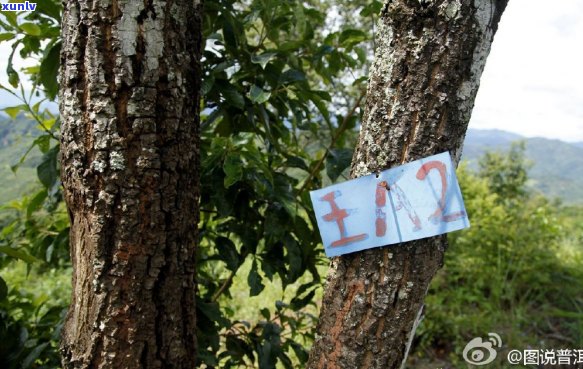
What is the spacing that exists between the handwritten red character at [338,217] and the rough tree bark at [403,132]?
0.03 m

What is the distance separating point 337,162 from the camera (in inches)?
43.9

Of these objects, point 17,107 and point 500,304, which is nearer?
point 17,107

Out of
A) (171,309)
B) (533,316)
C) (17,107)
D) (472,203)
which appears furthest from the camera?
(472,203)

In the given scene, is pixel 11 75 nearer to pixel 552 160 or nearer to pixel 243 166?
pixel 243 166

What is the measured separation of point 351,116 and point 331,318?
2.07 ft

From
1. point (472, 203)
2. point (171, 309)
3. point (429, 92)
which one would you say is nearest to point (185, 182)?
point (171, 309)

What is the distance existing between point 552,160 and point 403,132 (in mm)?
161431

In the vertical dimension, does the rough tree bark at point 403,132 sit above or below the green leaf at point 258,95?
below

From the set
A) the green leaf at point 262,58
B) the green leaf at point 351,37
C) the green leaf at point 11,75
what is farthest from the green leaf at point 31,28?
the green leaf at point 351,37

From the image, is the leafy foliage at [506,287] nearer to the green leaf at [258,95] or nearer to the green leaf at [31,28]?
the green leaf at [258,95]

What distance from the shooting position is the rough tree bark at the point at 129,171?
73 cm

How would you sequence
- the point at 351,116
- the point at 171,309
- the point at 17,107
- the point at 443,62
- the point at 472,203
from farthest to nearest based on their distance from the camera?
the point at 472,203 → the point at 351,116 → the point at 17,107 → the point at 171,309 → the point at 443,62

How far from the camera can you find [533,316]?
2957 mm

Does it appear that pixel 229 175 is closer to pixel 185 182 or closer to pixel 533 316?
pixel 185 182
